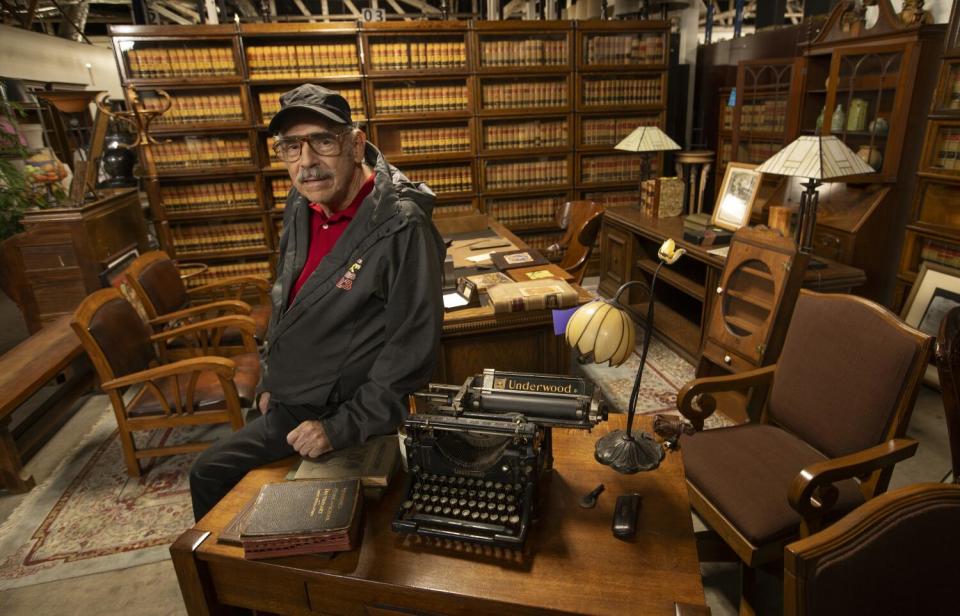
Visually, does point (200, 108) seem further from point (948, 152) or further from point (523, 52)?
point (948, 152)

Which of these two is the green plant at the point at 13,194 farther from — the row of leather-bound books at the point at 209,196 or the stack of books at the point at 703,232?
Answer: the stack of books at the point at 703,232

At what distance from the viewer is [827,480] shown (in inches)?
56.2

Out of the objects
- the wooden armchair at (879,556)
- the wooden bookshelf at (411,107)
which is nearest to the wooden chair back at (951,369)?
the wooden armchair at (879,556)

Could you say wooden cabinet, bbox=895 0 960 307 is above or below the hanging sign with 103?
below

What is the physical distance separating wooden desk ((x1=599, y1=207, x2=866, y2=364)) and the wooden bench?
341 centimetres

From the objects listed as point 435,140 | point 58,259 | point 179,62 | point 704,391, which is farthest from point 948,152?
point 58,259

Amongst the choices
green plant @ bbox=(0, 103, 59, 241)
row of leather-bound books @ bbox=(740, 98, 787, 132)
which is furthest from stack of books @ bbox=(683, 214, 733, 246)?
green plant @ bbox=(0, 103, 59, 241)

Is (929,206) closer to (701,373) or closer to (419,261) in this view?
(701,373)

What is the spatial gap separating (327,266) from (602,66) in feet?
13.3

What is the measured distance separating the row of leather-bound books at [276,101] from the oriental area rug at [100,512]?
2656 millimetres

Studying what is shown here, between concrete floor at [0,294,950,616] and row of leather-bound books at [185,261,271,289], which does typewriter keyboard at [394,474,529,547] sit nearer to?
concrete floor at [0,294,950,616]

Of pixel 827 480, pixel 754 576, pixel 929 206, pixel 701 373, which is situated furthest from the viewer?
pixel 929 206

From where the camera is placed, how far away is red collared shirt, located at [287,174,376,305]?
1.68 meters

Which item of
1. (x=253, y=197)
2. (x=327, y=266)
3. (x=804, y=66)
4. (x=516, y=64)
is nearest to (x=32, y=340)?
(x=253, y=197)
